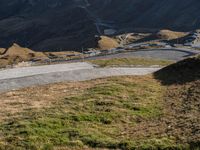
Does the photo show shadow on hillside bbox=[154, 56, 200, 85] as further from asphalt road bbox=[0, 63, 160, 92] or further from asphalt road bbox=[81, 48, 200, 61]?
asphalt road bbox=[81, 48, 200, 61]

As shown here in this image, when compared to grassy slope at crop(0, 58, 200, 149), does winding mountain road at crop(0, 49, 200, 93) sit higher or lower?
higher

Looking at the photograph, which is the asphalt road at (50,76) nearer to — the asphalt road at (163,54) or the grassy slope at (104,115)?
the grassy slope at (104,115)

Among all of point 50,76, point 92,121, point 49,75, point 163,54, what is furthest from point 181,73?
point 163,54

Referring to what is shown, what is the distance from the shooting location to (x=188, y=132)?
21797mm

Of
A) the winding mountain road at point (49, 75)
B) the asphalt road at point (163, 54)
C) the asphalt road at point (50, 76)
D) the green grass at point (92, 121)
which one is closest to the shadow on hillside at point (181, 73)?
the green grass at point (92, 121)

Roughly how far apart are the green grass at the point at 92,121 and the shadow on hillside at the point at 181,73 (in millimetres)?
2653

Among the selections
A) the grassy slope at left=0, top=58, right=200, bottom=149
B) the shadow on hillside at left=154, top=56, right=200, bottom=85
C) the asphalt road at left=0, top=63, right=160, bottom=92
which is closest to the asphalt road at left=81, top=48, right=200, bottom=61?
the asphalt road at left=0, top=63, right=160, bottom=92

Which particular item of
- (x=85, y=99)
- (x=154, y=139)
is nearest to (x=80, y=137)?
(x=154, y=139)

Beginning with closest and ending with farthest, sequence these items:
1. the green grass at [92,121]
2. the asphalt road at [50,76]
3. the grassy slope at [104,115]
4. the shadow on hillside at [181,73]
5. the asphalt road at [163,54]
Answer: the green grass at [92,121] → the grassy slope at [104,115] → the shadow on hillside at [181,73] → the asphalt road at [50,76] → the asphalt road at [163,54]

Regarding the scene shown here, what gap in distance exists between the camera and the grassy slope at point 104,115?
21.2 m

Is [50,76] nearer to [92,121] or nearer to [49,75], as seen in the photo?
[49,75]

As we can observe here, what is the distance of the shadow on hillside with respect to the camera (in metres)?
35.6

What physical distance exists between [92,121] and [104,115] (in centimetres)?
124

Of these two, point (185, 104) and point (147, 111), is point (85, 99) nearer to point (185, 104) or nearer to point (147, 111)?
point (147, 111)
